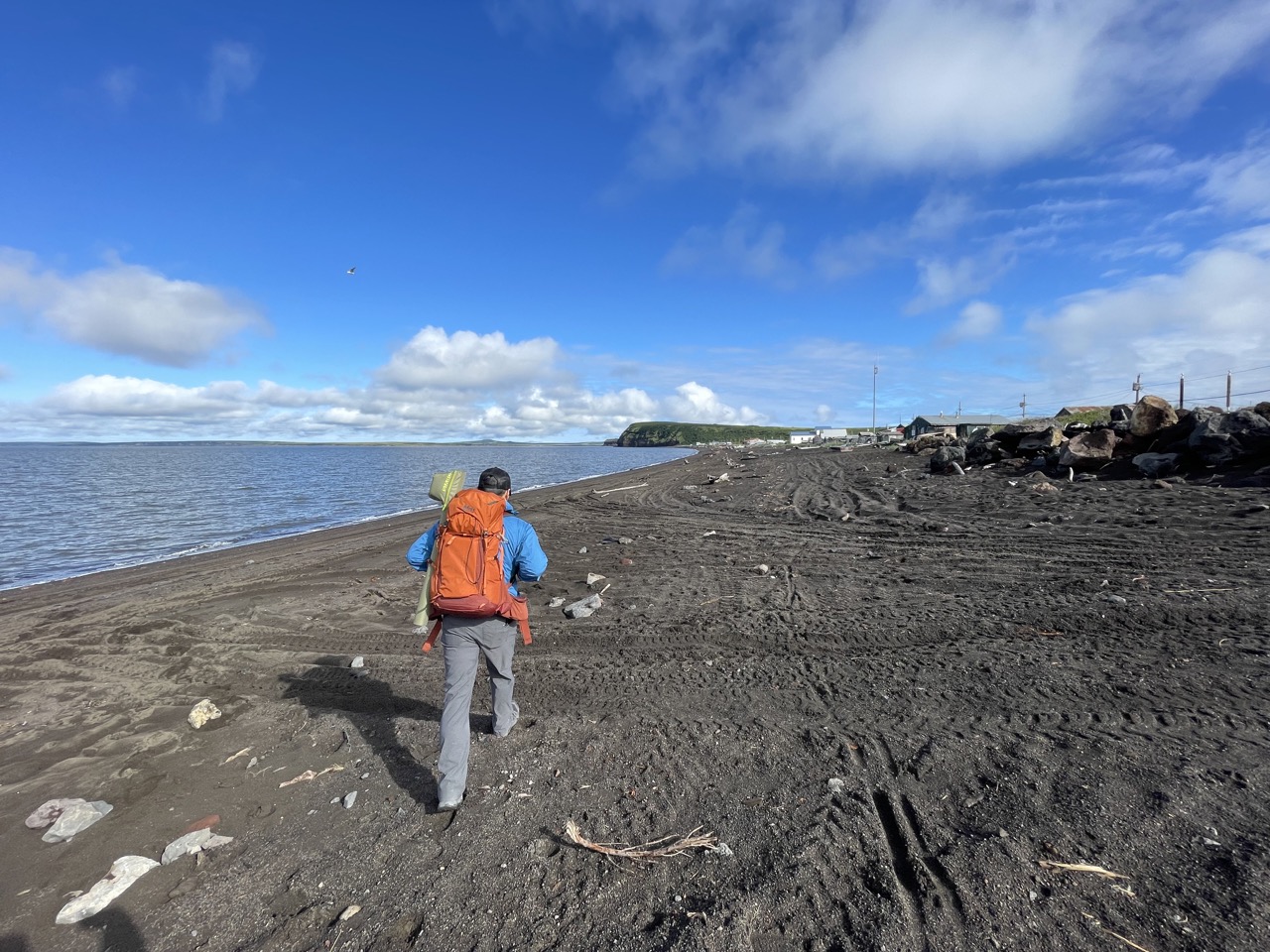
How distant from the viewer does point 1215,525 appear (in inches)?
418

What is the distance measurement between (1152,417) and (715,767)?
21.5 meters

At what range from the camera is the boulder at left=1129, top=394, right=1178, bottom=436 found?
18.1 meters

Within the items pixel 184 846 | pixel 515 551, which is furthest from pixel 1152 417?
pixel 184 846

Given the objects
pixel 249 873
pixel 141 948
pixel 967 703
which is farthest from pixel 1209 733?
pixel 141 948

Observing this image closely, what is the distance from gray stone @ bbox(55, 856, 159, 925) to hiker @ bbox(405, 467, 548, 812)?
1.85m

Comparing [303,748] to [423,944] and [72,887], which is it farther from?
[423,944]

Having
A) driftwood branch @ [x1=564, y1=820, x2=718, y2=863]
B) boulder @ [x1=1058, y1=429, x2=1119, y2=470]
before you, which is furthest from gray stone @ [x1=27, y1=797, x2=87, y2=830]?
boulder @ [x1=1058, y1=429, x2=1119, y2=470]

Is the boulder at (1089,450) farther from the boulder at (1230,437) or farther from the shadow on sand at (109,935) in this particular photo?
the shadow on sand at (109,935)

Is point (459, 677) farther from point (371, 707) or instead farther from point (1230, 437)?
point (1230, 437)

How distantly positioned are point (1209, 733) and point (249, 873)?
22.6 feet

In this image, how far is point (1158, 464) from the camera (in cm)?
1625

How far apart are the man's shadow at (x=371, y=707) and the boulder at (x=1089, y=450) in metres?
20.6

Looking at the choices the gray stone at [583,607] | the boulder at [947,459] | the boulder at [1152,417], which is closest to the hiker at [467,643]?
the gray stone at [583,607]

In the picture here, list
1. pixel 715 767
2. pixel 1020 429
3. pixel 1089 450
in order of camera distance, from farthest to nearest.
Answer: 1. pixel 1020 429
2. pixel 1089 450
3. pixel 715 767
